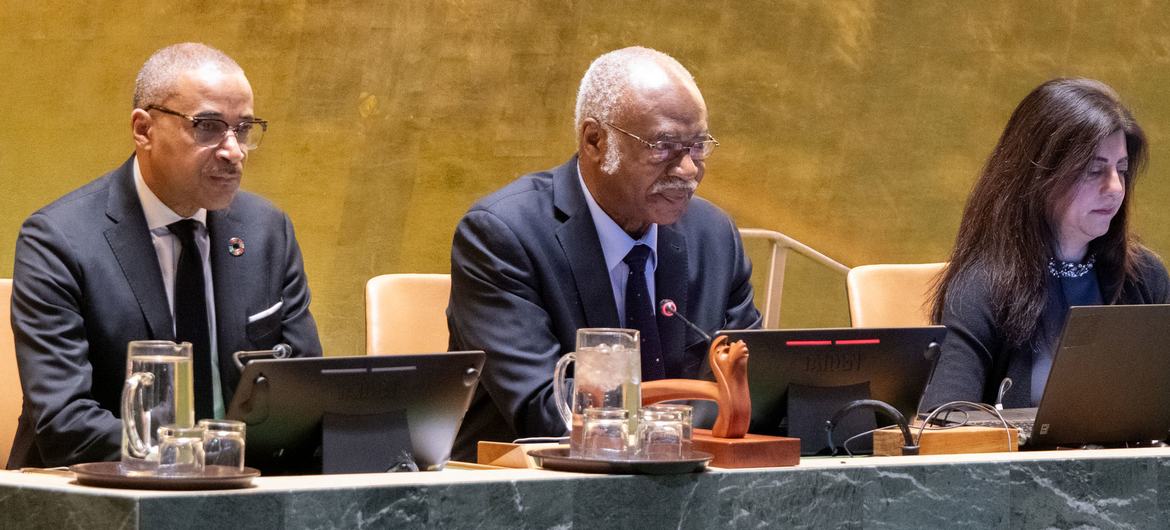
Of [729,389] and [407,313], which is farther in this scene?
[407,313]

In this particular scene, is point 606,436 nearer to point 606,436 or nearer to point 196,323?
point 606,436

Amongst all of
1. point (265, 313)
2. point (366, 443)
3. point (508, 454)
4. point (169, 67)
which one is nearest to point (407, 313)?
point (265, 313)

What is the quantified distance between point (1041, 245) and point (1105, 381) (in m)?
0.84

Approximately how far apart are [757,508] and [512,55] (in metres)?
3.53

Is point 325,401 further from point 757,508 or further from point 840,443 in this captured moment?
point 840,443

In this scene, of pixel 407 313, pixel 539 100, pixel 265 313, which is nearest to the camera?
pixel 265 313

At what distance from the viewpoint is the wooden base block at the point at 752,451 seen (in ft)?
6.61

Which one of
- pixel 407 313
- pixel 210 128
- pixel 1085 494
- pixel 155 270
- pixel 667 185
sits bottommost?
pixel 1085 494

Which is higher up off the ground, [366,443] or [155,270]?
[155,270]

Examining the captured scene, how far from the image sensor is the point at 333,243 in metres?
5.19

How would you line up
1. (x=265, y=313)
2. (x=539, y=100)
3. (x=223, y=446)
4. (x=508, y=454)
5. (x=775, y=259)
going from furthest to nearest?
(x=775, y=259), (x=539, y=100), (x=265, y=313), (x=508, y=454), (x=223, y=446)

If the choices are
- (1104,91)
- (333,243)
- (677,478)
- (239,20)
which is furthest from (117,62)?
(677,478)

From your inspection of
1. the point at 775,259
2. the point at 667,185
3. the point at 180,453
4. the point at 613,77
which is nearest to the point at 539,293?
the point at 667,185

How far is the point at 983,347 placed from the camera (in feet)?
10.3
